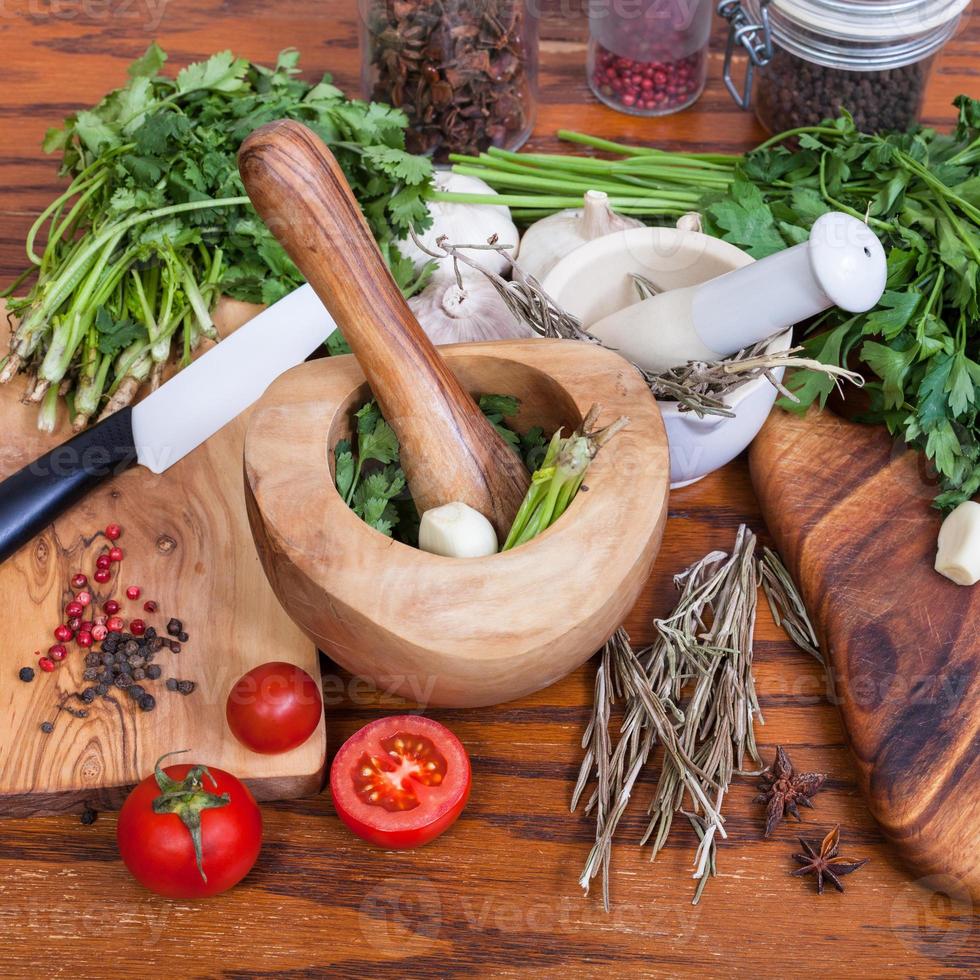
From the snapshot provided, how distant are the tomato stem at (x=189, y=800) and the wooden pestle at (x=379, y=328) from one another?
0.32 meters

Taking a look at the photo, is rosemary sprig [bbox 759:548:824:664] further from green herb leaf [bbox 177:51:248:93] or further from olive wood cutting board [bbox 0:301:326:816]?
green herb leaf [bbox 177:51:248:93]

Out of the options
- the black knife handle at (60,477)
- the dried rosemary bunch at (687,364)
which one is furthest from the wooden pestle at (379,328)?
the black knife handle at (60,477)

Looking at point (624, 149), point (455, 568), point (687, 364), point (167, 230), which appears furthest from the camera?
point (624, 149)

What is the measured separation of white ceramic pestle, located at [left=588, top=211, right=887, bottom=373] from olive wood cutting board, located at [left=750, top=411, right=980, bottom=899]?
0.21 meters

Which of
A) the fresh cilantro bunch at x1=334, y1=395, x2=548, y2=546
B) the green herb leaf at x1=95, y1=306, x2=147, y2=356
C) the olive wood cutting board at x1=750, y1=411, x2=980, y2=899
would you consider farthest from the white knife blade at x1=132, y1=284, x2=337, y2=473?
the olive wood cutting board at x1=750, y1=411, x2=980, y2=899

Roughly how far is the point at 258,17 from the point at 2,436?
978 mm

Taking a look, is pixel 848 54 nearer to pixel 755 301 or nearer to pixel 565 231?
pixel 565 231

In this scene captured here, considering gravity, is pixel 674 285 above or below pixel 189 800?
above

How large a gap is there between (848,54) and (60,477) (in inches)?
44.3

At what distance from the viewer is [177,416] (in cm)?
133

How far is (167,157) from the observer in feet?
4.82

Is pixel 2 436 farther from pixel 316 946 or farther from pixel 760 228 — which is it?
pixel 760 228

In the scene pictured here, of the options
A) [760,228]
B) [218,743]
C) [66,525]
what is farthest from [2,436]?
[760,228]

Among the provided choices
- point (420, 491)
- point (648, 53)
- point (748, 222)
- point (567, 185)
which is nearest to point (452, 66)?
point (567, 185)
